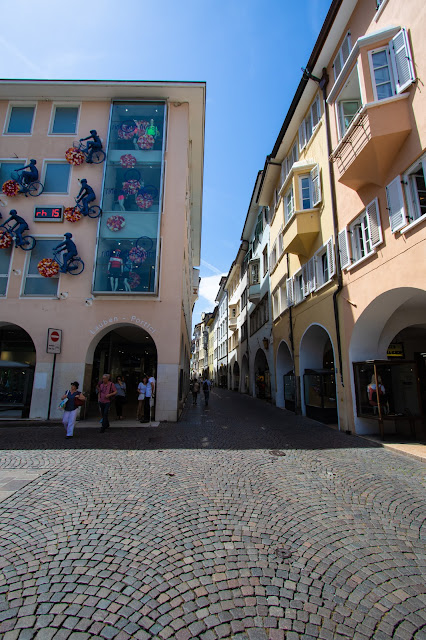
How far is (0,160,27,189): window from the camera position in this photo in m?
15.1

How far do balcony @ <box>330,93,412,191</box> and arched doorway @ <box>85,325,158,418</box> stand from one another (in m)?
11.5

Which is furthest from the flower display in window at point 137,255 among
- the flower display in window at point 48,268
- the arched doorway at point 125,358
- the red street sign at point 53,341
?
the red street sign at point 53,341

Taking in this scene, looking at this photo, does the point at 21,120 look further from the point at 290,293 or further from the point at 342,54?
the point at 290,293

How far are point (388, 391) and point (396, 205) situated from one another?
5.49m

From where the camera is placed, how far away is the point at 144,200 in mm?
14578

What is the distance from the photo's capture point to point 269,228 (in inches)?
911

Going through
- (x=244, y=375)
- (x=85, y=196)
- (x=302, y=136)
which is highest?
(x=302, y=136)

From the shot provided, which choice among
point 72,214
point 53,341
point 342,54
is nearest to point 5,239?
point 72,214

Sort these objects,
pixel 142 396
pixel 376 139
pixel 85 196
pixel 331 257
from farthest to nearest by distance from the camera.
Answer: pixel 85 196 < pixel 142 396 < pixel 331 257 < pixel 376 139

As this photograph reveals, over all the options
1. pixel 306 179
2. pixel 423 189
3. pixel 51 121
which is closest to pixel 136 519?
pixel 423 189

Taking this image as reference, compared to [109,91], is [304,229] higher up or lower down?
lower down

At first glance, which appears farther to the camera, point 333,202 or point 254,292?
point 254,292

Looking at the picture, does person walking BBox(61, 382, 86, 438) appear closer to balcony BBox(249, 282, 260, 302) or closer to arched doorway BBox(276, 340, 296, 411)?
arched doorway BBox(276, 340, 296, 411)

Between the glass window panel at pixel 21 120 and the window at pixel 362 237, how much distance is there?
50.0ft
